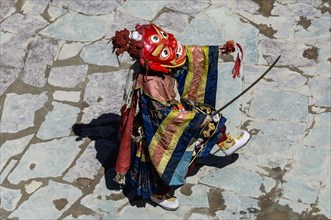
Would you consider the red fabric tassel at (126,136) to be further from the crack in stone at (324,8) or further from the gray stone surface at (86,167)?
the crack in stone at (324,8)

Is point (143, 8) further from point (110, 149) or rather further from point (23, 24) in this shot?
point (110, 149)

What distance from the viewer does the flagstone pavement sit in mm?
6453

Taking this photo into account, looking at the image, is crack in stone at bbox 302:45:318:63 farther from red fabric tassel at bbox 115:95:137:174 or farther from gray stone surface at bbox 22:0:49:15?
gray stone surface at bbox 22:0:49:15

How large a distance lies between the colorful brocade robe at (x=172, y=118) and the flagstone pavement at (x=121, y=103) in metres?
0.62

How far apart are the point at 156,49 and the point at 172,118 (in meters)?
0.59

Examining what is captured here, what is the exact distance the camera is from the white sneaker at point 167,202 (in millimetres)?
6332

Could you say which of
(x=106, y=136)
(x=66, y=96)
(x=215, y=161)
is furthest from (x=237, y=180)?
(x=66, y=96)

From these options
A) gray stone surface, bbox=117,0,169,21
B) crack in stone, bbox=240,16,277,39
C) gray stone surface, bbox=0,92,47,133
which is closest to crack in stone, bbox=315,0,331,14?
crack in stone, bbox=240,16,277,39

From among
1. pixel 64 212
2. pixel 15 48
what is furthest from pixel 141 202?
pixel 15 48

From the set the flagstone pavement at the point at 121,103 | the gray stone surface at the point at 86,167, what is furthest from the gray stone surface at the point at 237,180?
the gray stone surface at the point at 86,167

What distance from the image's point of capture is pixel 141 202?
6.50 m

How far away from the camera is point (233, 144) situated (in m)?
6.29

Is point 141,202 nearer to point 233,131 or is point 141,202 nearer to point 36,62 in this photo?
point 233,131

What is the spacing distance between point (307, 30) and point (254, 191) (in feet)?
7.94
